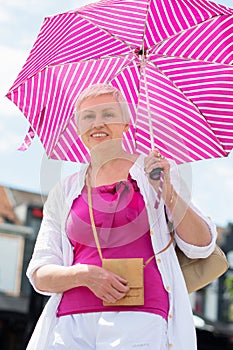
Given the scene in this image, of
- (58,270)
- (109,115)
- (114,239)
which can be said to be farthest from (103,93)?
(58,270)

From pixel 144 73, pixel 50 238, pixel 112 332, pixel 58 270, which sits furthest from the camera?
pixel 144 73

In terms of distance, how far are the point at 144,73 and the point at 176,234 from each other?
684 mm

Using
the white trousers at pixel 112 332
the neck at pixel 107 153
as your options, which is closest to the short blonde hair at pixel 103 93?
the neck at pixel 107 153

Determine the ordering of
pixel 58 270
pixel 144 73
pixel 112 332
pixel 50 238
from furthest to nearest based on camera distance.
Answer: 1. pixel 144 73
2. pixel 50 238
3. pixel 58 270
4. pixel 112 332

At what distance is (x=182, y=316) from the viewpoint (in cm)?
204

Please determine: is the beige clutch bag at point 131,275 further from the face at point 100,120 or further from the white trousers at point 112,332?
the face at point 100,120

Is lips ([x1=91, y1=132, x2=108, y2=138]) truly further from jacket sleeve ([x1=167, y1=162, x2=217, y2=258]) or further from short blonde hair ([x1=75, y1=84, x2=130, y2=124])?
jacket sleeve ([x1=167, y1=162, x2=217, y2=258])

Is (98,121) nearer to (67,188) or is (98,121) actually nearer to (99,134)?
(99,134)

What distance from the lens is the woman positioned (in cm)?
199

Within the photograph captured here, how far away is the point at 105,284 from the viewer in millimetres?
1969

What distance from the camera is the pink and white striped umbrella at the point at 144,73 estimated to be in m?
2.41

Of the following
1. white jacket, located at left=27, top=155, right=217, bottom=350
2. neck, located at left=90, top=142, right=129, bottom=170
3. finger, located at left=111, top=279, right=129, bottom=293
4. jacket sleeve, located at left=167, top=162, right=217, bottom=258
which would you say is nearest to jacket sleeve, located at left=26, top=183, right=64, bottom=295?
white jacket, located at left=27, top=155, right=217, bottom=350

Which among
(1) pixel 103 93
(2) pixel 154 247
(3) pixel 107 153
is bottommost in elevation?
(2) pixel 154 247

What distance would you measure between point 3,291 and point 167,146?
1311cm
